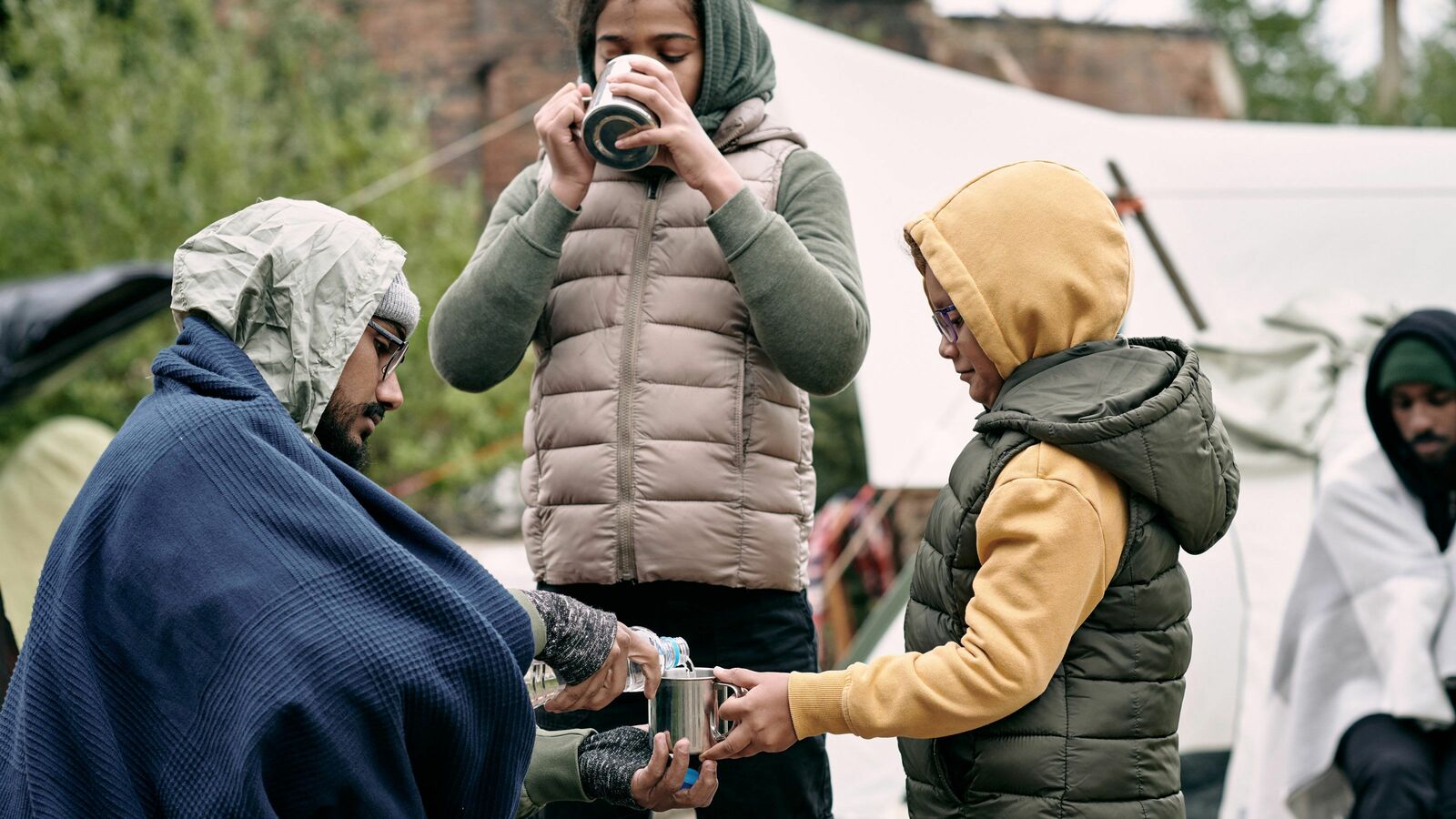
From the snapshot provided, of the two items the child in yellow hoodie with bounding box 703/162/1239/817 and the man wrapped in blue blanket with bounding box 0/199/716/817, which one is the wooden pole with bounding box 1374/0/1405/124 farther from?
the man wrapped in blue blanket with bounding box 0/199/716/817

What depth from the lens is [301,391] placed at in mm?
1770

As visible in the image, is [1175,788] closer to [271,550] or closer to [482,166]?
[271,550]

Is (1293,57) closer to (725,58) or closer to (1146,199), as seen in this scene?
(1146,199)

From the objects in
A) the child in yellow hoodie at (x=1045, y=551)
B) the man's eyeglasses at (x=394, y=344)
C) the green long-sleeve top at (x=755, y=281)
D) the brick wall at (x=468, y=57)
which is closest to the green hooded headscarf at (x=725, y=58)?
the green long-sleeve top at (x=755, y=281)

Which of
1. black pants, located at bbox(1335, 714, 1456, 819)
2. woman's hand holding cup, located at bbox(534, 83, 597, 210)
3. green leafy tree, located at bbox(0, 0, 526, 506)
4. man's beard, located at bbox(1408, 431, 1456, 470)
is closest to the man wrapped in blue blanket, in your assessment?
woman's hand holding cup, located at bbox(534, 83, 597, 210)

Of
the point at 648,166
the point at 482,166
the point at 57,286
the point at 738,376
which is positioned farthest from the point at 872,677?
the point at 482,166

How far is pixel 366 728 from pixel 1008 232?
951mm

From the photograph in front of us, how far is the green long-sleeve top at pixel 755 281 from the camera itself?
6.58 feet

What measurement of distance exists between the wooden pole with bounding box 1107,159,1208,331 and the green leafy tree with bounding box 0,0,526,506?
14.8ft

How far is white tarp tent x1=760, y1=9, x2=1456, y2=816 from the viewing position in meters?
4.77

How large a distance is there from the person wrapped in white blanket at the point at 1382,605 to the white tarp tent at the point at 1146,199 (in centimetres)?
79

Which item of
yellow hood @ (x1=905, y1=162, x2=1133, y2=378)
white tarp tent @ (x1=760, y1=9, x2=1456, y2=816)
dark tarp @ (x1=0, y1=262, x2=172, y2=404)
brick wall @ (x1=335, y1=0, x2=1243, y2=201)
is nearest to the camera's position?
yellow hood @ (x1=905, y1=162, x2=1133, y2=378)

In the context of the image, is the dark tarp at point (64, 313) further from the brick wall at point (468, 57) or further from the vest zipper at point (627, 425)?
the brick wall at point (468, 57)

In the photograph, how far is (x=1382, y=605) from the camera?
3.48 metres
